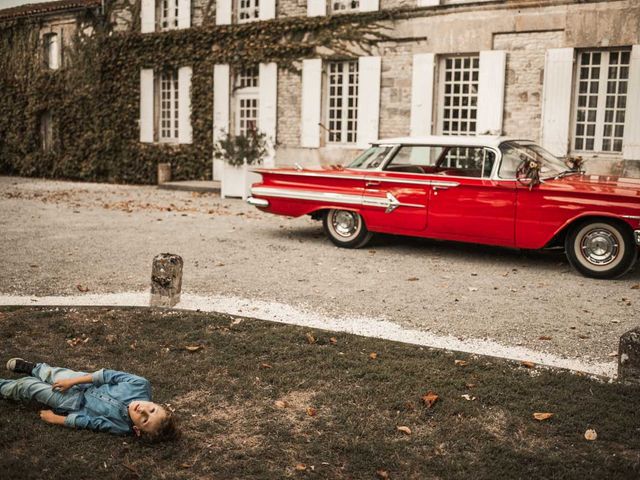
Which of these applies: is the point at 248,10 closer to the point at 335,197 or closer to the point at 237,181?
the point at 237,181

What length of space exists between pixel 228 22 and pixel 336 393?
15.6m

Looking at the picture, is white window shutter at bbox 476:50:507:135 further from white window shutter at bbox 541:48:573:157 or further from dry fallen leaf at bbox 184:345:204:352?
dry fallen leaf at bbox 184:345:204:352

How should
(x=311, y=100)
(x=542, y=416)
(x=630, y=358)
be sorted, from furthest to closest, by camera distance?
1. (x=311, y=100)
2. (x=630, y=358)
3. (x=542, y=416)

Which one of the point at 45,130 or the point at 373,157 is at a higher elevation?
the point at 45,130

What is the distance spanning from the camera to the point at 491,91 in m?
14.7

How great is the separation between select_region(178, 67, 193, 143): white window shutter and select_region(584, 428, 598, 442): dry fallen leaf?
16476mm

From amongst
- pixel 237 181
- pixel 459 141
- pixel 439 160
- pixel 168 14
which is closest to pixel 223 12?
pixel 168 14

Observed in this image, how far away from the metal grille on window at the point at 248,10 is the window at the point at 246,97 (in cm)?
131

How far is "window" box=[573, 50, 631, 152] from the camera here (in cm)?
1369

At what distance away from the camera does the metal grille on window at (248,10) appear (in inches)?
723

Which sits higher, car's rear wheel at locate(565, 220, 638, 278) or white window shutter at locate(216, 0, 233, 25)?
white window shutter at locate(216, 0, 233, 25)

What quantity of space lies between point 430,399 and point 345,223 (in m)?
5.74

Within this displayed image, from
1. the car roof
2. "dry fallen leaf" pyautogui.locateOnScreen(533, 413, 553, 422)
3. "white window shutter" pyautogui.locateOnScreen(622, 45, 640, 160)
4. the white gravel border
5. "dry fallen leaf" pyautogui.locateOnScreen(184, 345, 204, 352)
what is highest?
"white window shutter" pyautogui.locateOnScreen(622, 45, 640, 160)

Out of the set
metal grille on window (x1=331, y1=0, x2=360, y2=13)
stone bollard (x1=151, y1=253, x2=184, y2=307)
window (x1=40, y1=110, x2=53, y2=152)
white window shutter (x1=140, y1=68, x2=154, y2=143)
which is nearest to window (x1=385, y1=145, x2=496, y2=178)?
stone bollard (x1=151, y1=253, x2=184, y2=307)
